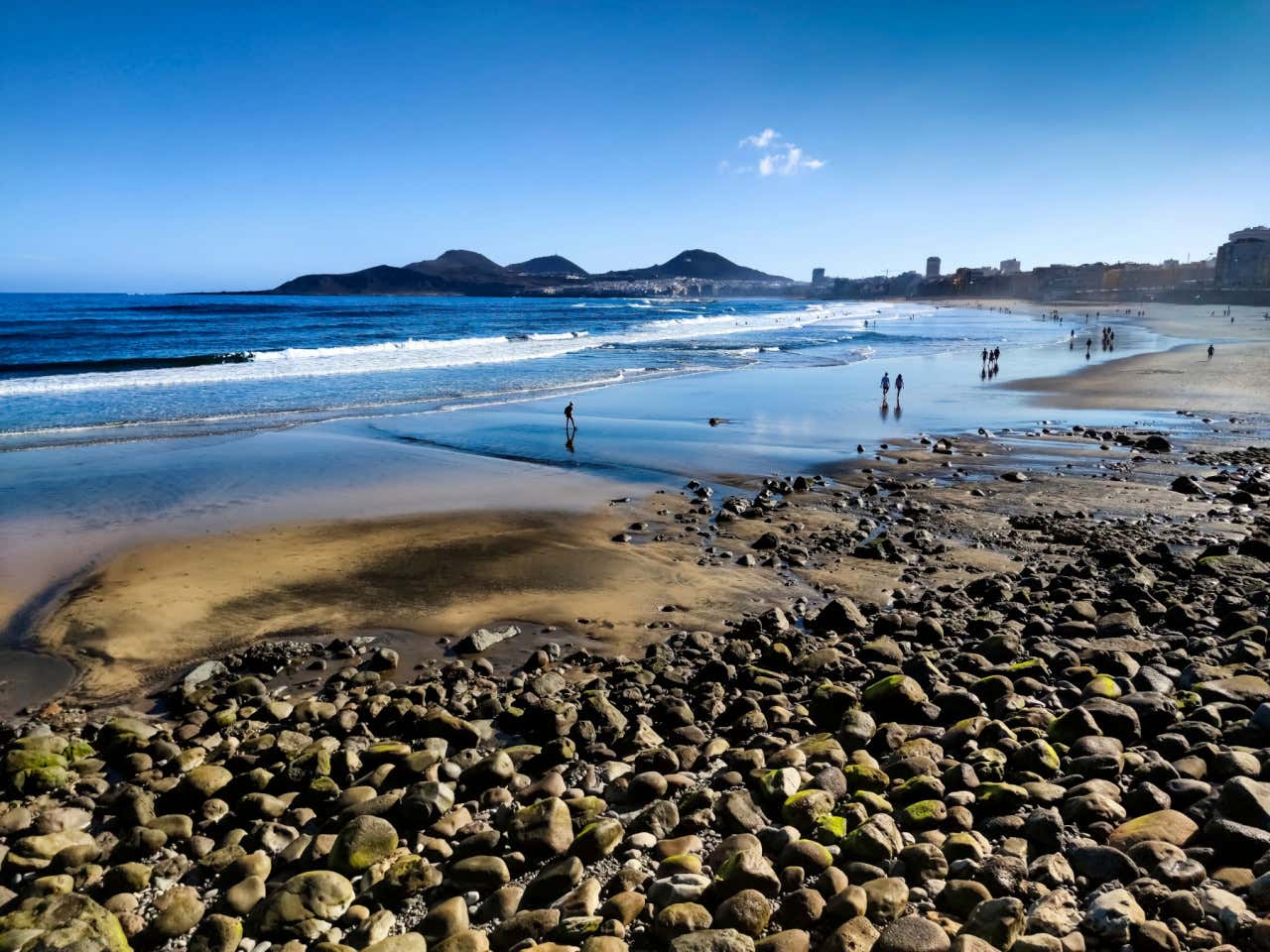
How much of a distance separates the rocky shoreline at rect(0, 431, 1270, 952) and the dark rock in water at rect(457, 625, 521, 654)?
50cm

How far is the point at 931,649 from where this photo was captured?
334 inches

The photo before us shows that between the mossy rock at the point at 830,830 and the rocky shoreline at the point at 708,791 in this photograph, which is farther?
the mossy rock at the point at 830,830

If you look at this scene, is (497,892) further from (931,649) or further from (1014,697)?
(931,649)

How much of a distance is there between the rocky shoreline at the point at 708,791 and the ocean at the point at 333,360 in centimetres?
1925

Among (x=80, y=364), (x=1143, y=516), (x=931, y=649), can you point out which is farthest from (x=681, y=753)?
(x=80, y=364)

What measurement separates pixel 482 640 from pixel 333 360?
135ft

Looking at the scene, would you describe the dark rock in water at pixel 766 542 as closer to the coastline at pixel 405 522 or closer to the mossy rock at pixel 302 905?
the coastline at pixel 405 522

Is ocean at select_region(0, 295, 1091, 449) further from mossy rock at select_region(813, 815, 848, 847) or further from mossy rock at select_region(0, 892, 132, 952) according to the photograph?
mossy rock at select_region(813, 815, 848, 847)

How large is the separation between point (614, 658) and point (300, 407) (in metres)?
23.5

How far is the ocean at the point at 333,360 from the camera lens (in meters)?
27.2

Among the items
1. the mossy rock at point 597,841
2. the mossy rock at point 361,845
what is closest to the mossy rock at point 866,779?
the mossy rock at point 597,841

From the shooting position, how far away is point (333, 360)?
152ft

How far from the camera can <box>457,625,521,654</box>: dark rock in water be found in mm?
8961

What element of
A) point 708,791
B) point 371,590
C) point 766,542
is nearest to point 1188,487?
point 766,542
